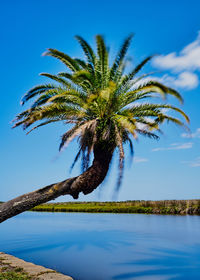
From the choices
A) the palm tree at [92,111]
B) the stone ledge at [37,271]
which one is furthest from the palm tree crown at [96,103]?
the stone ledge at [37,271]

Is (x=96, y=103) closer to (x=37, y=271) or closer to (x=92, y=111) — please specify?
(x=92, y=111)

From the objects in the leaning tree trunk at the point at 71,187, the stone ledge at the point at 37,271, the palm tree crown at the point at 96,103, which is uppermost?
the palm tree crown at the point at 96,103

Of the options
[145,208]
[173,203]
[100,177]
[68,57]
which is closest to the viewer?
[100,177]

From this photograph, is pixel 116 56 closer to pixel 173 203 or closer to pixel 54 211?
pixel 173 203

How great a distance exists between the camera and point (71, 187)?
1115cm

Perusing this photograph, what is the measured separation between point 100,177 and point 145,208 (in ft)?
92.1

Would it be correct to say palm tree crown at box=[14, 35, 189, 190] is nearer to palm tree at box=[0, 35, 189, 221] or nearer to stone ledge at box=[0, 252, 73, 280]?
palm tree at box=[0, 35, 189, 221]

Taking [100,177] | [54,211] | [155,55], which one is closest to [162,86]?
[155,55]

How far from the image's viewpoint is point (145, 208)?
3722 cm

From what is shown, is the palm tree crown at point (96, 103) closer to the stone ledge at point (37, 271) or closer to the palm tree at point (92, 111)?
the palm tree at point (92, 111)

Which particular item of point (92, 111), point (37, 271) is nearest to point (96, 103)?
point (92, 111)

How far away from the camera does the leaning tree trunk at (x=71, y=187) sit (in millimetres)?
10898

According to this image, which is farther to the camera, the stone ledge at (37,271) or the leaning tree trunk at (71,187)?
the leaning tree trunk at (71,187)

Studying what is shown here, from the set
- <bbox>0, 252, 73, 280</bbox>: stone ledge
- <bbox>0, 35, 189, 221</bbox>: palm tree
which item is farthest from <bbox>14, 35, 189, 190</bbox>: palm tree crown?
<bbox>0, 252, 73, 280</bbox>: stone ledge
